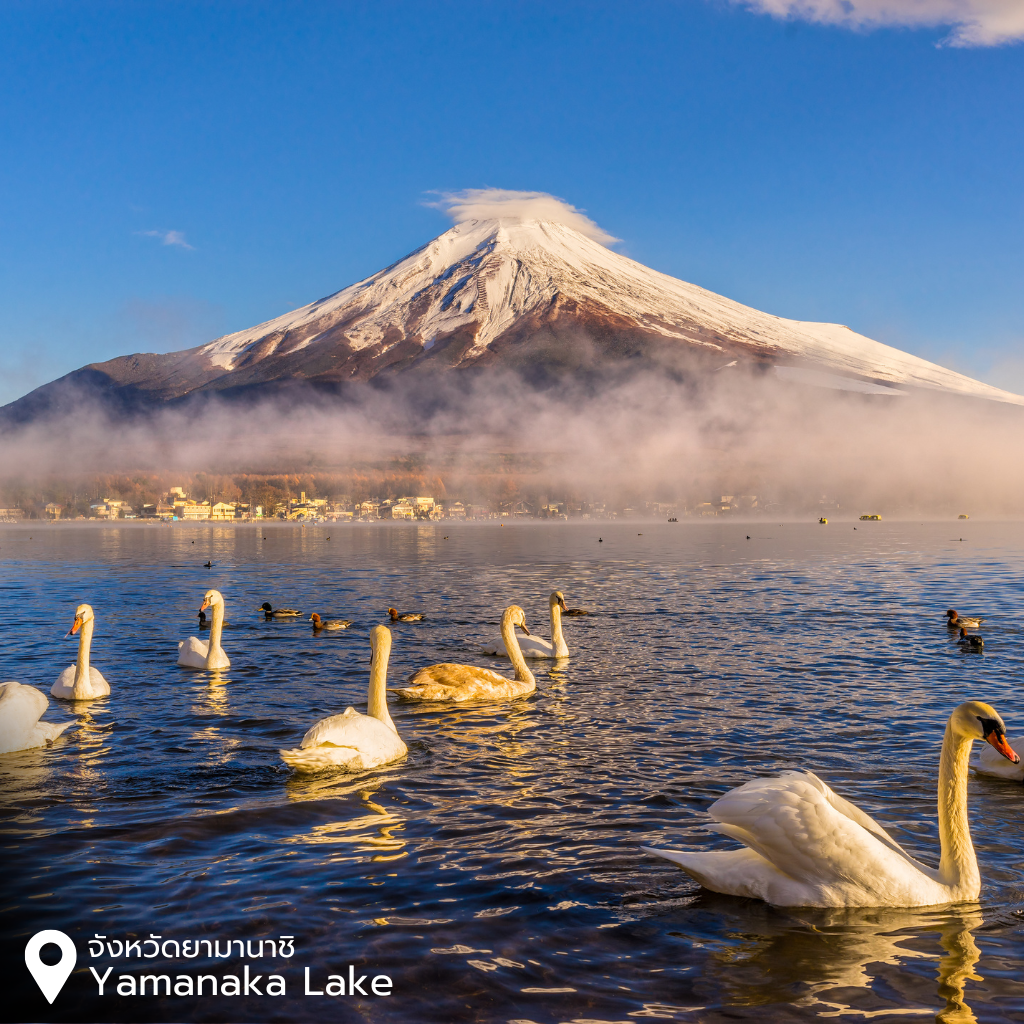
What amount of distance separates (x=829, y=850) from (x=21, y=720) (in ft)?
34.9

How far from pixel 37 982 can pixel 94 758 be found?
649cm

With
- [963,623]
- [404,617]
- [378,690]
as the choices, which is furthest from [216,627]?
[963,623]

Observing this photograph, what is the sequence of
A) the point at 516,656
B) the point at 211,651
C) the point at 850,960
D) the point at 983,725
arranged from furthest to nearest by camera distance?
the point at 211,651 → the point at 516,656 → the point at 983,725 → the point at 850,960

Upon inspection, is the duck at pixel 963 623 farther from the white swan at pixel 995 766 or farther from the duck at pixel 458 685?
the white swan at pixel 995 766

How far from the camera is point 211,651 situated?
20.2 meters

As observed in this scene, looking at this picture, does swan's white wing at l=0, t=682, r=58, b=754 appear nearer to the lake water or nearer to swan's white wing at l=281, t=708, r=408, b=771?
the lake water

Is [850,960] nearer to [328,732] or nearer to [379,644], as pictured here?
[328,732]

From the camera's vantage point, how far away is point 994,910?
764 centimetres

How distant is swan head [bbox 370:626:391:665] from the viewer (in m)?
13.7

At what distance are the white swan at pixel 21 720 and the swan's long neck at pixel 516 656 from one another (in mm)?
8508

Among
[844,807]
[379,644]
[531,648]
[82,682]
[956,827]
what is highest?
[379,644]

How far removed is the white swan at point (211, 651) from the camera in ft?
66.2

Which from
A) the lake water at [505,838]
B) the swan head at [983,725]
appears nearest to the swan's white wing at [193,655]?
the lake water at [505,838]

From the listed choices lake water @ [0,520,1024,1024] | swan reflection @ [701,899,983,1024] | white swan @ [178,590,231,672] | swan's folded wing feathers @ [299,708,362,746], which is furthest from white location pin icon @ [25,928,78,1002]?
white swan @ [178,590,231,672]
